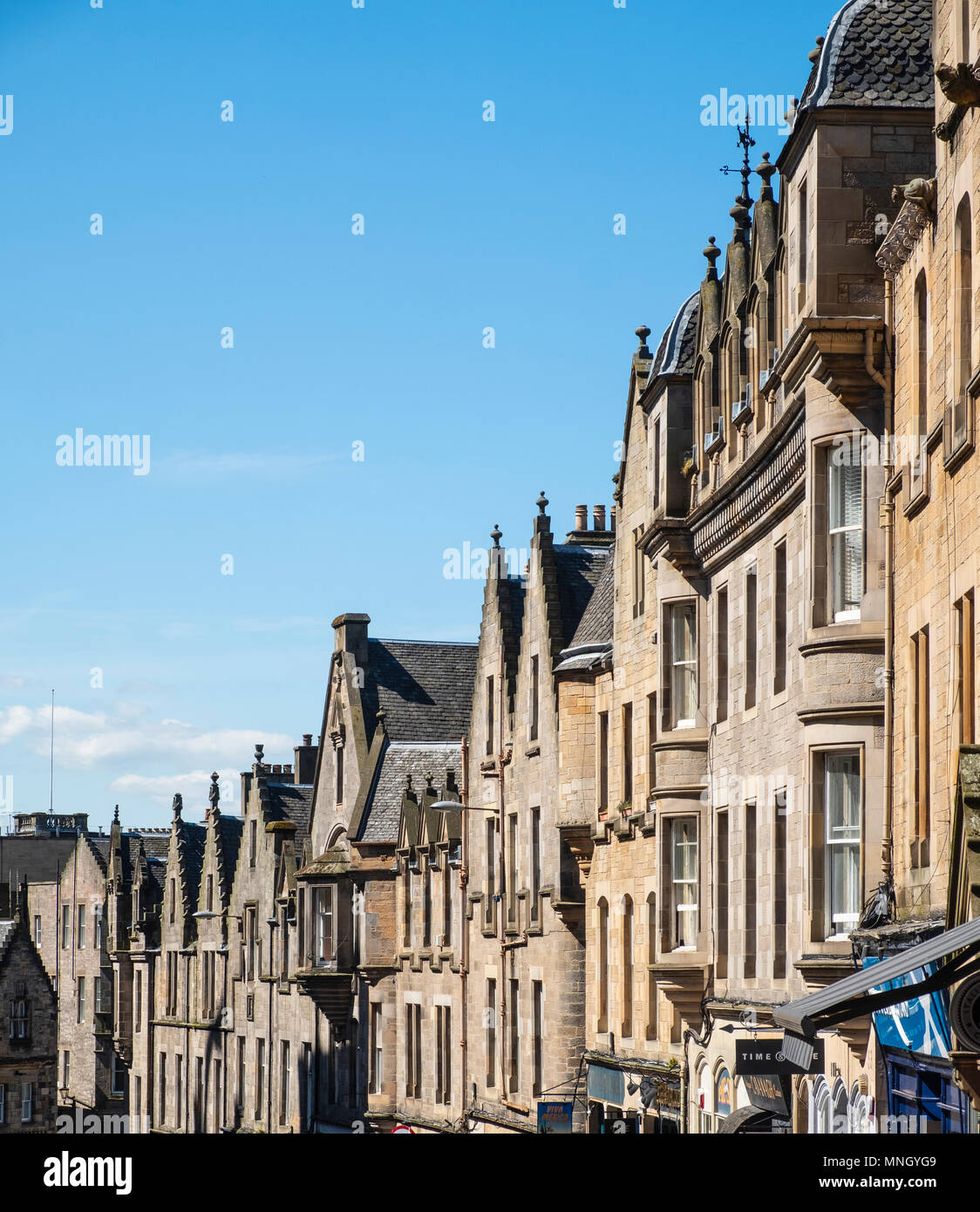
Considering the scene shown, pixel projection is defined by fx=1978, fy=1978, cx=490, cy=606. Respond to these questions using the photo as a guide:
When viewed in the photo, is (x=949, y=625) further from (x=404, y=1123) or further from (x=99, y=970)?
(x=99, y=970)

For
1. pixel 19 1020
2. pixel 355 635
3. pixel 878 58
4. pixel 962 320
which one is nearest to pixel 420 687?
pixel 355 635

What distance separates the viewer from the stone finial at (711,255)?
3059cm

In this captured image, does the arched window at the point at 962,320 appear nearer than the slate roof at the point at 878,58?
Yes

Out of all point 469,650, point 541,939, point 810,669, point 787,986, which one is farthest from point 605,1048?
point 469,650

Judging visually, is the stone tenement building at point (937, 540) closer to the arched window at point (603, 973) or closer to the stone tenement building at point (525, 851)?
the arched window at point (603, 973)

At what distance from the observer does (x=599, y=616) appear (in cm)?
3944

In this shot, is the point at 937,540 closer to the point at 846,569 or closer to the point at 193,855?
the point at 846,569

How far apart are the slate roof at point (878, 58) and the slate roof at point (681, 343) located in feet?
28.3

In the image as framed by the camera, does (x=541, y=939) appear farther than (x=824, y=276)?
Yes

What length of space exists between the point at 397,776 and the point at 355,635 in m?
5.19

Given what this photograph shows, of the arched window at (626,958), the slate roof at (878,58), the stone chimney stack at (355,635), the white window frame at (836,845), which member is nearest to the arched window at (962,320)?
the slate roof at (878,58)

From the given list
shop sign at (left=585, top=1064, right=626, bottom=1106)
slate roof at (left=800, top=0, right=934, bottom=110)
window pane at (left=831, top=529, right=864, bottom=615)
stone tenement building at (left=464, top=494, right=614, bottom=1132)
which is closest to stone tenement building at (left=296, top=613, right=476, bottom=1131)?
stone tenement building at (left=464, top=494, right=614, bottom=1132)

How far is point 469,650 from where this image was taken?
200 ft
